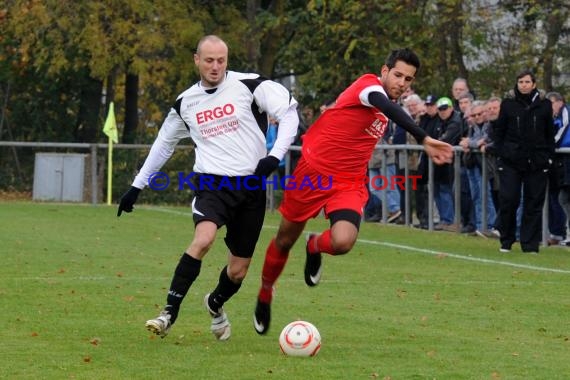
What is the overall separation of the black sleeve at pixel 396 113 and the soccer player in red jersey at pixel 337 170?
11cm

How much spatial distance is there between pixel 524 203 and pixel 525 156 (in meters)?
0.61

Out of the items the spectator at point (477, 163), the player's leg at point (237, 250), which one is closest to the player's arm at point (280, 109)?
the player's leg at point (237, 250)

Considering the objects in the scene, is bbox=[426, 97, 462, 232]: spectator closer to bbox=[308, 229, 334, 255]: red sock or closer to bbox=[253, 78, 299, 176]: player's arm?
bbox=[308, 229, 334, 255]: red sock

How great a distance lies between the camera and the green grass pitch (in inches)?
330

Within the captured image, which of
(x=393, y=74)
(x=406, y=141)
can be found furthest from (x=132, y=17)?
(x=393, y=74)

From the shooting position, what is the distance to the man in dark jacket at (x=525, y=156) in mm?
16594

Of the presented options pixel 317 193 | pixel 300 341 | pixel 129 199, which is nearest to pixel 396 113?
pixel 317 193

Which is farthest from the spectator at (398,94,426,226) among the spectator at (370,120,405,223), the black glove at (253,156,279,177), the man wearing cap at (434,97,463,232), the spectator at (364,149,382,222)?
the black glove at (253,156,279,177)

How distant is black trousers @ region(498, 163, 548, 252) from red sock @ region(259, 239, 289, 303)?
734cm

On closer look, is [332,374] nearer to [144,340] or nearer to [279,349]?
[279,349]

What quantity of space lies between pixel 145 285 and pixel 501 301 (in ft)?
10.8

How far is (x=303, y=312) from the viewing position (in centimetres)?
1100

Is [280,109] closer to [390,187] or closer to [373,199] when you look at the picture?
[390,187]

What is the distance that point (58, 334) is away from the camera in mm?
9648
